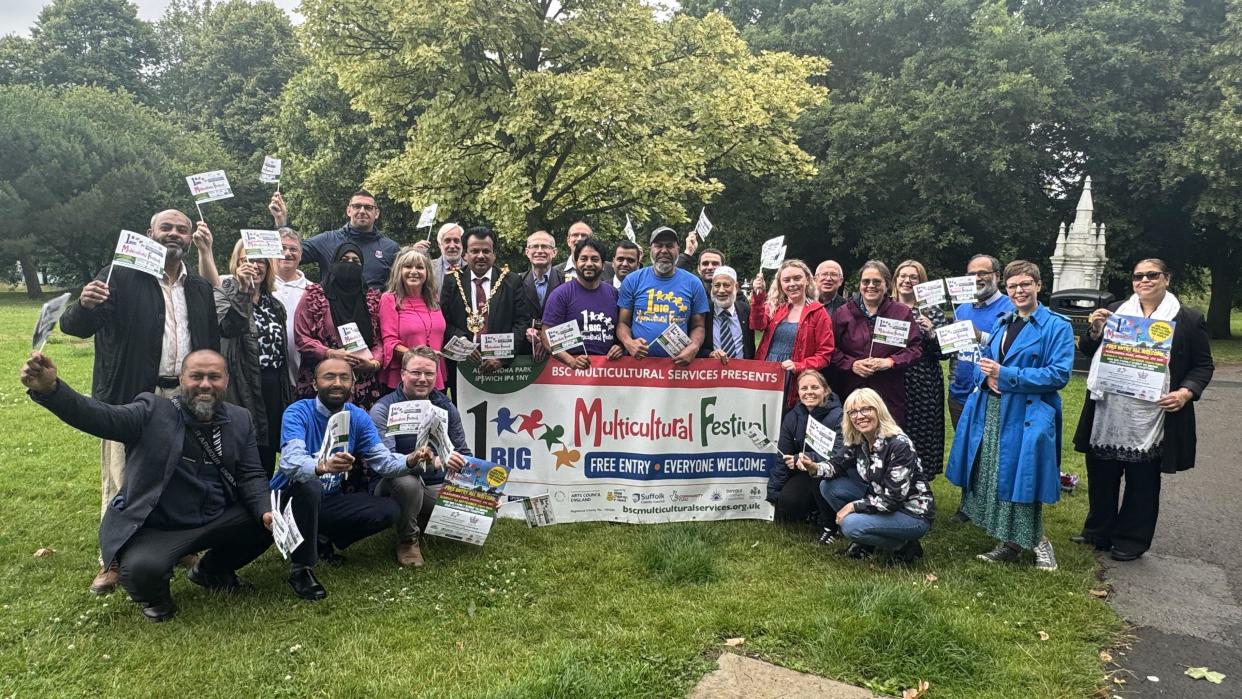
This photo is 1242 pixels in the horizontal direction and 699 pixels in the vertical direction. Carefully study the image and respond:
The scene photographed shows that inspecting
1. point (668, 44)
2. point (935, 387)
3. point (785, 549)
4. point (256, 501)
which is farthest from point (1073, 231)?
point (256, 501)

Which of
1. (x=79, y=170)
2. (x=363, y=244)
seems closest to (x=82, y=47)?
(x=79, y=170)

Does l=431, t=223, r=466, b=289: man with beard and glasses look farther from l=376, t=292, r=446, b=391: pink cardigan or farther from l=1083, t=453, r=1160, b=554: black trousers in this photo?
l=1083, t=453, r=1160, b=554: black trousers

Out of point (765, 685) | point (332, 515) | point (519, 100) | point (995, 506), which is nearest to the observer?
point (765, 685)

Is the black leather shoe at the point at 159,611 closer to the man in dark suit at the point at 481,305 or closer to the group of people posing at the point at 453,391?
the group of people posing at the point at 453,391

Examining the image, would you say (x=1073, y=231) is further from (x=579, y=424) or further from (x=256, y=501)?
(x=256, y=501)

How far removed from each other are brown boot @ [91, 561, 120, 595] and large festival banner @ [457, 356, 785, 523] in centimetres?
242

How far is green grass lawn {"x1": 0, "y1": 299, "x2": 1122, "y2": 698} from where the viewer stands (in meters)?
3.51

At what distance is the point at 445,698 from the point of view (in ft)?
10.9

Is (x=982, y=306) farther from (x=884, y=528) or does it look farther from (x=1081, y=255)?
(x=1081, y=255)

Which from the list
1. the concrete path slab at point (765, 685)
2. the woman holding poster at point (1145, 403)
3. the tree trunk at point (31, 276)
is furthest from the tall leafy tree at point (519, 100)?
the tree trunk at point (31, 276)

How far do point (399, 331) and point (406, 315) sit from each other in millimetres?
130

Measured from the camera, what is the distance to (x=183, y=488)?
4.10m

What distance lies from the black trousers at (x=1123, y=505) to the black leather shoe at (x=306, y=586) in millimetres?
5374

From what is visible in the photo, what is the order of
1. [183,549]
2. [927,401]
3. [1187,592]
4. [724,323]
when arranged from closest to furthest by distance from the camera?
[183,549] < [1187,592] < [927,401] < [724,323]
